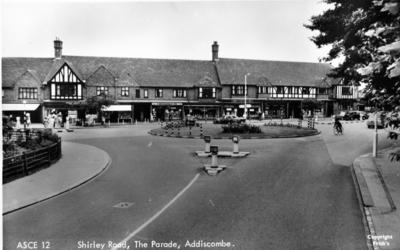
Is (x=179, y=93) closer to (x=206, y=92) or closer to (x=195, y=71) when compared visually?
(x=206, y=92)

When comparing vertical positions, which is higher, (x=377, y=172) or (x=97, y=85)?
(x=97, y=85)

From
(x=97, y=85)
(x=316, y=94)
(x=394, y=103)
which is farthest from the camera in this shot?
(x=316, y=94)

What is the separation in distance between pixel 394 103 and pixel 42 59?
4336 centimetres

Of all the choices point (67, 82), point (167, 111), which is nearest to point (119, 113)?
point (167, 111)

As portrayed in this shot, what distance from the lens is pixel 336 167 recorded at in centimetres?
1341

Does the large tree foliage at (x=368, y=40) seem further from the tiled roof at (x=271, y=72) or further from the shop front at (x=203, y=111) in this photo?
the tiled roof at (x=271, y=72)

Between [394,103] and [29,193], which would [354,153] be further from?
[29,193]

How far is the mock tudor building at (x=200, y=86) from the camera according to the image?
47312 mm

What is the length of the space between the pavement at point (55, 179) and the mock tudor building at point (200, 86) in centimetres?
2945

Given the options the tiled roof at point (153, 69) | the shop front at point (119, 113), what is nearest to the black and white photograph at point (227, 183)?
the shop front at point (119, 113)

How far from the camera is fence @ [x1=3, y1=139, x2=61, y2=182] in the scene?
11.1m

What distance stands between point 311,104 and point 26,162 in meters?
46.0

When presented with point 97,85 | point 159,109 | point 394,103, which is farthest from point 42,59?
point 394,103

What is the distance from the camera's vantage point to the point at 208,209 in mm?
7945
